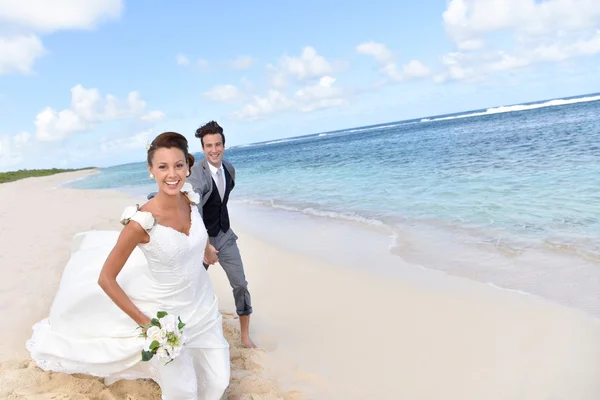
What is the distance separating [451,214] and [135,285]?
25.2 ft

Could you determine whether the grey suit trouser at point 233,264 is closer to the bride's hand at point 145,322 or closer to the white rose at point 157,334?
the bride's hand at point 145,322

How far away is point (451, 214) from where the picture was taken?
9.11 m

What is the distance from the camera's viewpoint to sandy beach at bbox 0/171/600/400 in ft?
10.8

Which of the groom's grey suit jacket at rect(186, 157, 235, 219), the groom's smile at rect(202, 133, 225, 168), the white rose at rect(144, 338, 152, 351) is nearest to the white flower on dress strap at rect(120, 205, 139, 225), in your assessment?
the white rose at rect(144, 338, 152, 351)

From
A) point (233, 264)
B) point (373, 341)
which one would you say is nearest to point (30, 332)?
point (233, 264)

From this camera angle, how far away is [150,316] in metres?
2.61

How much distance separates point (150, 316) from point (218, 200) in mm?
1526

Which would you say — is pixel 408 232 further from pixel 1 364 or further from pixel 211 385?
pixel 1 364

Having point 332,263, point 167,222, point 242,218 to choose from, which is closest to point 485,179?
point 242,218

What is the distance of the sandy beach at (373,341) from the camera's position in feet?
10.8

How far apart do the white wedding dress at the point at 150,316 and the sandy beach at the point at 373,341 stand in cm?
Answer: 44

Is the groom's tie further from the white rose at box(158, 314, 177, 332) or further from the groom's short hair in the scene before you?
the white rose at box(158, 314, 177, 332)

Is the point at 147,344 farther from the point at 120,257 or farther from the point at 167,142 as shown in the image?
the point at 167,142

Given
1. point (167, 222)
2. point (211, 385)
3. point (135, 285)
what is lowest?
point (211, 385)
